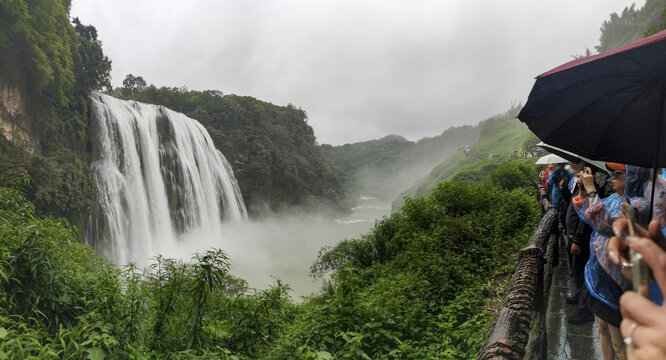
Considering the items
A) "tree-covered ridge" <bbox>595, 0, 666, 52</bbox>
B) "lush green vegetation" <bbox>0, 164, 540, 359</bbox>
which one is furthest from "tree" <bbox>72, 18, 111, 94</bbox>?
"tree-covered ridge" <bbox>595, 0, 666, 52</bbox>

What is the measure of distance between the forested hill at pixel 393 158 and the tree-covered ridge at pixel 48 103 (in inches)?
2369

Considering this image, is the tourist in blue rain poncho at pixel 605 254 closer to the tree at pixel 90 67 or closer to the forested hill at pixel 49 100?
the forested hill at pixel 49 100

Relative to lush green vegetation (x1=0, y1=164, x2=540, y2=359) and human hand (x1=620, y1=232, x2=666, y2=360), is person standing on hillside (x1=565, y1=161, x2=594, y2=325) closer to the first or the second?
lush green vegetation (x1=0, y1=164, x2=540, y2=359)

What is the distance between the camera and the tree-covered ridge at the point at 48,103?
424 inches

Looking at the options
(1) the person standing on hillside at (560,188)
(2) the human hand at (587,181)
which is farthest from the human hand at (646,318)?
(1) the person standing on hillside at (560,188)

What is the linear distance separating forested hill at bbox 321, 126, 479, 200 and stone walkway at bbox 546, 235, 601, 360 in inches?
2621

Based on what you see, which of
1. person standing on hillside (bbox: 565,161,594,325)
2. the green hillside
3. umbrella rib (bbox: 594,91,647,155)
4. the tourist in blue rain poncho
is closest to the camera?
umbrella rib (bbox: 594,91,647,155)

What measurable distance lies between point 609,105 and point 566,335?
2354mm

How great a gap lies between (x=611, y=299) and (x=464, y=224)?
195 inches

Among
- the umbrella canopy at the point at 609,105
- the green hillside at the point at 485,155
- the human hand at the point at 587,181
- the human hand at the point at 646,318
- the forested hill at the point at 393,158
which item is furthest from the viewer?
the forested hill at the point at 393,158

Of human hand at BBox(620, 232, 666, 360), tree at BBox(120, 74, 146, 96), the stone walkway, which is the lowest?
the stone walkway

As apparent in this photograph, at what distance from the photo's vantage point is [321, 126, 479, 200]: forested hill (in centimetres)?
7819

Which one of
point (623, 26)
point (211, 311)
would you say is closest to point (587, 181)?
point (211, 311)

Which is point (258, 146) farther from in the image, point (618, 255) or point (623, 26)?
point (623, 26)
